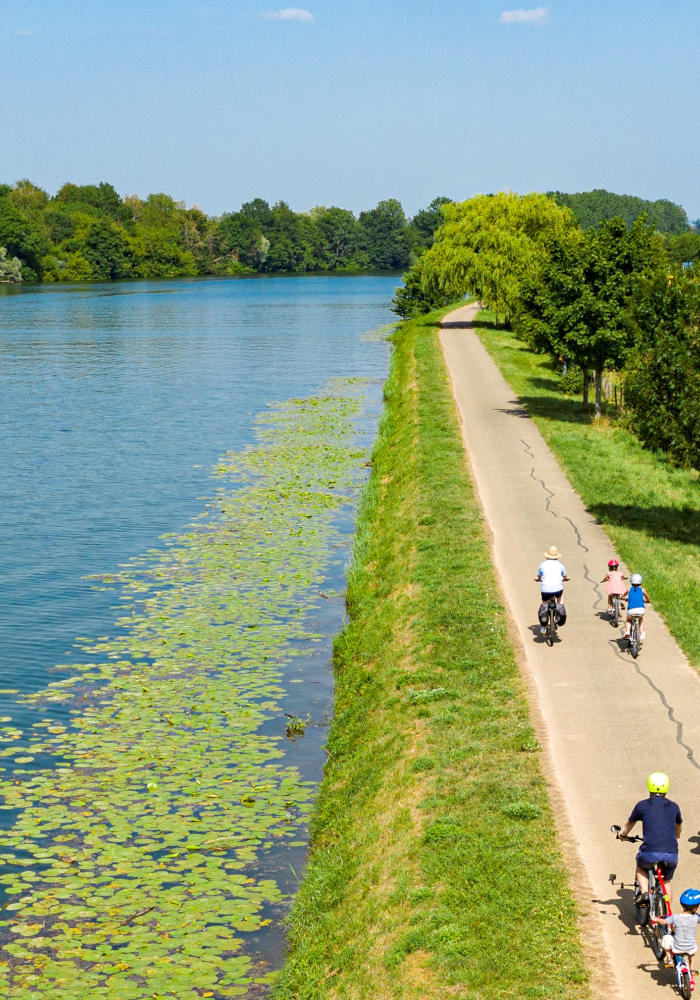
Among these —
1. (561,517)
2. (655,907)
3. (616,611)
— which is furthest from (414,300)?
(655,907)

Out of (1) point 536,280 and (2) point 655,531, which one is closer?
(2) point 655,531

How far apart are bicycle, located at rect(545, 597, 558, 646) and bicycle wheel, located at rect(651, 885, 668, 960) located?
7606mm

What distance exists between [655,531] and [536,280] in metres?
17.1

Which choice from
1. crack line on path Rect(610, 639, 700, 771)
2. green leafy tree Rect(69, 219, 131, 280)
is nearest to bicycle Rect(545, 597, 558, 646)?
crack line on path Rect(610, 639, 700, 771)

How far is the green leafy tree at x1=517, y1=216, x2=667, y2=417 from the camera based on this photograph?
36.4m

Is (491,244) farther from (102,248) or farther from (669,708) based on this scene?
(102,248)

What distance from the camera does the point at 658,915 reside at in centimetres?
1029

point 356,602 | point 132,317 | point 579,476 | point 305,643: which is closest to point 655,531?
point 579,476

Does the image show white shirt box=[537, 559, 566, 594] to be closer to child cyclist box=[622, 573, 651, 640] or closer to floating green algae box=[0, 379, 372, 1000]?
child cyclist box=[622, 573, 651, 640]

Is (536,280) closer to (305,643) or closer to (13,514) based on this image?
(13,514)

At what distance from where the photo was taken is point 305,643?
21625 mm

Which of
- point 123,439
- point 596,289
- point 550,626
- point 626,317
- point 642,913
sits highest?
point 596,289

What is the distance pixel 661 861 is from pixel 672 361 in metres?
16.6

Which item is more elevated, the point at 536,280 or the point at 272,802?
the point at 536,280
